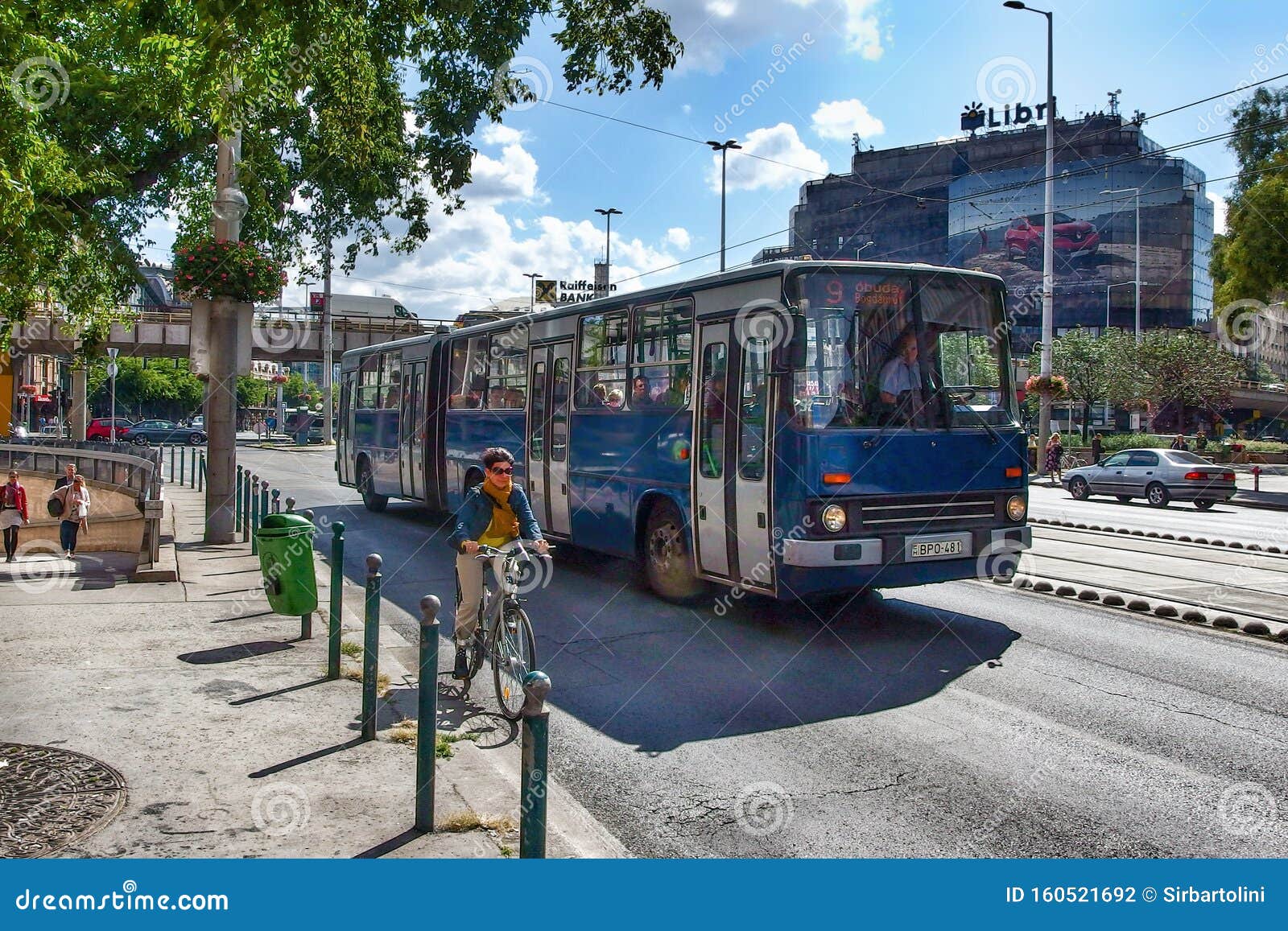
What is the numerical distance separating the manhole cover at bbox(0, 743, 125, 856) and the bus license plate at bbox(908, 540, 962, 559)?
6143mm

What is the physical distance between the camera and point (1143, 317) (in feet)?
310

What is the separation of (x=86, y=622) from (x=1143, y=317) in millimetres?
98899

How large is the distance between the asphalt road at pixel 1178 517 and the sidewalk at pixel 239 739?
14.3 meters

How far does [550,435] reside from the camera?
13.1 metres

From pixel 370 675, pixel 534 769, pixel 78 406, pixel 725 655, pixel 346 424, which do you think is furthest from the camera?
pixel 78 406

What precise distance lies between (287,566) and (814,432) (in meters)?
4.43

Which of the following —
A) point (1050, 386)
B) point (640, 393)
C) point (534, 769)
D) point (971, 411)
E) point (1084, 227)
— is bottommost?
A: point (534, 769)

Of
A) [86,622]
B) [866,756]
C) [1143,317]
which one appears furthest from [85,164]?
[1143,317]

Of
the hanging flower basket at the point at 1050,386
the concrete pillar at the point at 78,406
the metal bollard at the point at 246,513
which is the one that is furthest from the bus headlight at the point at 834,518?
the concrete pillar at the point at 78,406

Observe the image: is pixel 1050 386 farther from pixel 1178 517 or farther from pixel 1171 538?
pixel 1171 538

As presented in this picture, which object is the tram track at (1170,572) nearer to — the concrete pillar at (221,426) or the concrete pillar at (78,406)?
the concrete pillar at (221,426)

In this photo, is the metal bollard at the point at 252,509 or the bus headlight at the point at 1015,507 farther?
the metal bollard at the point at 252,509

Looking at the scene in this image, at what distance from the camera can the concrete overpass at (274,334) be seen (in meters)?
52.4

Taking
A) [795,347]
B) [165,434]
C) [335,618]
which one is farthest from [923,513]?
[165,434]
